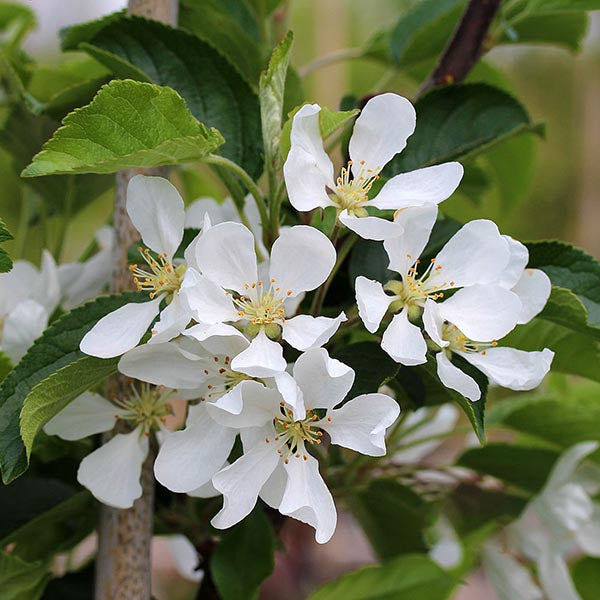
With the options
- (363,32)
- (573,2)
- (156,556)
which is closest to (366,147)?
(573,2)

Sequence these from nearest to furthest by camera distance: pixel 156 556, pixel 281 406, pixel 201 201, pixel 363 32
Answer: pixel 281 406 → pixel 201 201 → pixel 156 556 → pixel 363 32

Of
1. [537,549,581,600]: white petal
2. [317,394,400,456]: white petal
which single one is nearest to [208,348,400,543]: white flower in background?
[317,394,400,456]: white petal

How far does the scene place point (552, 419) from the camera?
66 cm

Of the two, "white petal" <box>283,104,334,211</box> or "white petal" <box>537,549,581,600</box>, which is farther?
"white petal" <box>537,549,581,600</box>

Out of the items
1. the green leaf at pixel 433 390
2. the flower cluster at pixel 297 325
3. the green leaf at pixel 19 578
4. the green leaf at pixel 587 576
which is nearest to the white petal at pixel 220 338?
the flower cluster at pixel 297 325

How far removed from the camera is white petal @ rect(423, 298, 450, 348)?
420 mm

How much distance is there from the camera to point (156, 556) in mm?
2223

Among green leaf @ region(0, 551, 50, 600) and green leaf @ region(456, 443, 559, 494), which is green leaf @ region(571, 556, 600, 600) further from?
green leaf @ region(0, 551, 50, 600)

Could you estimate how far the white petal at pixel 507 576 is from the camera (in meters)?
0.68

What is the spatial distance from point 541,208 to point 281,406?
411 centimetres

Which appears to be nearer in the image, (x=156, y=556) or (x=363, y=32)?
(x=156, y=556)

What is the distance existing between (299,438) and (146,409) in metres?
0.12

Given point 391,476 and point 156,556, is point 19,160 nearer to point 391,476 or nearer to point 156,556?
point 391,476

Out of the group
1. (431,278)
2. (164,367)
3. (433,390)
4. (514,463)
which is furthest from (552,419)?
(164,367)
